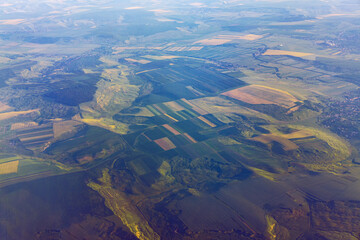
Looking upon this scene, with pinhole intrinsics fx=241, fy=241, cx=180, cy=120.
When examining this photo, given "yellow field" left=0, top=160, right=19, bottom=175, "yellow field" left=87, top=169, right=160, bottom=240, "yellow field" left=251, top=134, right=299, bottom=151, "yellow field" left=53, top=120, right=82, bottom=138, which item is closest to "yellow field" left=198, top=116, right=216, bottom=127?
"yellow field" left=251, top=134, right=299, bottom=151

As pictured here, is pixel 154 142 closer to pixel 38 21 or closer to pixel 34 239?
pixel 34 239

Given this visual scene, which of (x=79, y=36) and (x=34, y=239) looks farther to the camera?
(x=79, y=36)

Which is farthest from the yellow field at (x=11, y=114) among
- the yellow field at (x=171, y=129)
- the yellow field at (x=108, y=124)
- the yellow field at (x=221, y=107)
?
the yellow field at (x=221, y=107)

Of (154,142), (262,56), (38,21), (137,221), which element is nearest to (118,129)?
(154,142)

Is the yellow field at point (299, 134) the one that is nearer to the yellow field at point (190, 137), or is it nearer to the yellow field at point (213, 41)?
the yellow field at point (190, 137)

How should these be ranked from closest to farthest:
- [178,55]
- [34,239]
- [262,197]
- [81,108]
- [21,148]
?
1. [34,239]
2. [262,197]
3. [21,148]
4. [81,108]
5. [178,55]

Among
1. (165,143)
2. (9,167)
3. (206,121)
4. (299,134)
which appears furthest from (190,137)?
(9,167)

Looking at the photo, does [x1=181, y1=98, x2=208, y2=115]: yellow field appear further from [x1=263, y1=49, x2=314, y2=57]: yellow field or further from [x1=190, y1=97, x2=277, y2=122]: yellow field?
[x1=263, y1=49, x2=314, y2=57]: yellow field
